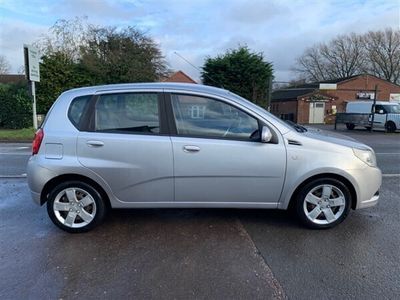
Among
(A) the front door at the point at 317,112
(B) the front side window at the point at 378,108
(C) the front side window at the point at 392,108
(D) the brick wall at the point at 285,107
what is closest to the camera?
(C) the front side window at the point at 392,108

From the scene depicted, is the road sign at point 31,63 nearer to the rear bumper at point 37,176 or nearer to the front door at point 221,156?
the rear bumper at point 37,176

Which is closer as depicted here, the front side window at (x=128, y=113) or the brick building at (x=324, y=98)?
the front side window at (x=128, y=113)

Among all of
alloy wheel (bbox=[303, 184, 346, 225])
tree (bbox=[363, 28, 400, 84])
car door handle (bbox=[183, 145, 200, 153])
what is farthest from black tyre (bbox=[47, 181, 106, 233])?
tree (bbox=[363, 28, 400, 84])

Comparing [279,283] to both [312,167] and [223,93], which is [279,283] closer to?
[312,167]

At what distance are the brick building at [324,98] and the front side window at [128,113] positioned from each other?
120ft

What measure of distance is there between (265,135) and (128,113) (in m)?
1.57

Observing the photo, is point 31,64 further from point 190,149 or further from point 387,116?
point 387,116

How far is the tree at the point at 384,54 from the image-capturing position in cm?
5359

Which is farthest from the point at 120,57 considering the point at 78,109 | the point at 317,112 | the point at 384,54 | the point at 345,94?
the point at 384,54

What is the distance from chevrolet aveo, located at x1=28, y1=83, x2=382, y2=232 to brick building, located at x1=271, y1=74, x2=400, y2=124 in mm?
36130

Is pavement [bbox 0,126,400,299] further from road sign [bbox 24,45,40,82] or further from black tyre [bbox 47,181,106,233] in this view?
road sign [bbox 24,45,40,82]

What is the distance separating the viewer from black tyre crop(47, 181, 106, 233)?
4.05 metres

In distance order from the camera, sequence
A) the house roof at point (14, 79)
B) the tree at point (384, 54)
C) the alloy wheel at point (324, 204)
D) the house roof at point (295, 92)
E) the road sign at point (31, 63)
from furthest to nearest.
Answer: the tree at point (384, 54)
the house roof at point (295, 92)
the house roof at point (14, 79)
the road sign at point (31, 63)
the alloy wheel at point (324, 204)

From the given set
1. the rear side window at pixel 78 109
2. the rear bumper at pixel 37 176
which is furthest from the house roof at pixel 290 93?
the rear bumper at pixel 37 176
